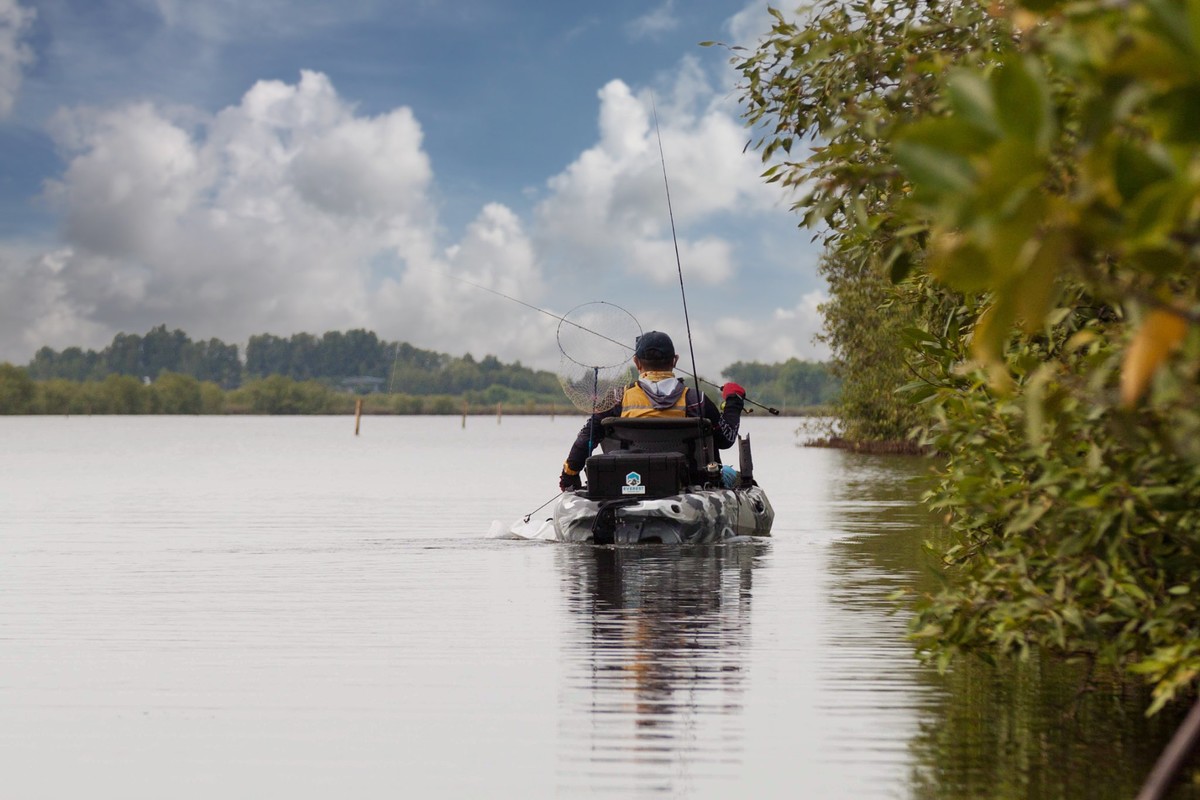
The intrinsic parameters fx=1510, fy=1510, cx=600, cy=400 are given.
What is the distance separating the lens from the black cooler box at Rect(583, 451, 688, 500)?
14.3 meters

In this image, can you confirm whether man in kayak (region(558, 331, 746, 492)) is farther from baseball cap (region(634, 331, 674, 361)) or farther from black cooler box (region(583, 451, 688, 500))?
black cooler box (region(583, 451, 688, 500))

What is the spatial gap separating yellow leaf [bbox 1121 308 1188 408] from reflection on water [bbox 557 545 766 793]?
3.25 m

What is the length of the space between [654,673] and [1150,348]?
551 cm

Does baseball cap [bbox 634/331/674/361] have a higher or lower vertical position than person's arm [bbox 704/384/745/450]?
higher

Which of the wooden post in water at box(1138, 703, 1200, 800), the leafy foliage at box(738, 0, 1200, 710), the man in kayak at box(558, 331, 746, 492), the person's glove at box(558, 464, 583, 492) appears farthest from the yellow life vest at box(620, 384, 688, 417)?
the wooden post in water at box(1138, 703, 1200, 800)

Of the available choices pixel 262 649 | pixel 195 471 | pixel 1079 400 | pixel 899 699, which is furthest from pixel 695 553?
pixel 195 471

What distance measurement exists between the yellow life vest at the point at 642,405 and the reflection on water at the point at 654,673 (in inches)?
62.8

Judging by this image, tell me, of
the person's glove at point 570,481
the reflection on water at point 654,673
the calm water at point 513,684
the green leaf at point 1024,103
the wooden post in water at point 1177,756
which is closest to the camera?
the green leaf at point 1024,103

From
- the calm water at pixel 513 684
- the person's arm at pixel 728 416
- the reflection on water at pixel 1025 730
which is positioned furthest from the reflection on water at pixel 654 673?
the person's arm at pixel 728 416

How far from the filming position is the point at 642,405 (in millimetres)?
14938

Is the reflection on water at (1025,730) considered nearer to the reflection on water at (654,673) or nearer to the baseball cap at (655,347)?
the reflection on water at (654,673)

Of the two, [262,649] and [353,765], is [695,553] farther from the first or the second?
[353,765]

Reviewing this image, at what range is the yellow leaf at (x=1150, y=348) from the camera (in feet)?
8.61

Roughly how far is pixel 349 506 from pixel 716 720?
19438 millimetres
